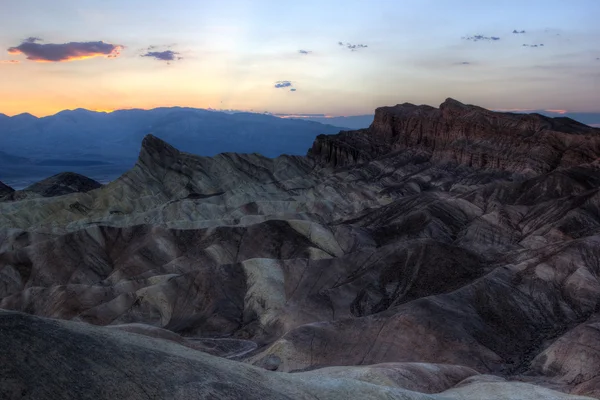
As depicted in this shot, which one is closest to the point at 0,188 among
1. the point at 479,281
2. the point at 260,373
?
the point at 479,281

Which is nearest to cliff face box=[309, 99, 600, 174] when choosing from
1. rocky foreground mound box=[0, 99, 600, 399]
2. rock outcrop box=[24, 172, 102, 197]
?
rocky foreground mound box=[0, 99, 600, 399]

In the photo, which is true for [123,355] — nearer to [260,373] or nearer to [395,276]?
[260,373]

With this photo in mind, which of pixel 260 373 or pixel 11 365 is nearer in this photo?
pixel 11 365

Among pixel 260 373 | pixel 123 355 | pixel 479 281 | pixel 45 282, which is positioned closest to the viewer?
pixel 123 355

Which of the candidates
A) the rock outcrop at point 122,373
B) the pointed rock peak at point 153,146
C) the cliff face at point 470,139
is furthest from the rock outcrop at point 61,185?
the rock outcrop at point 122,373

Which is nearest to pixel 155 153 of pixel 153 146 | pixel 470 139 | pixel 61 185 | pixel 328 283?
pixel 153 146

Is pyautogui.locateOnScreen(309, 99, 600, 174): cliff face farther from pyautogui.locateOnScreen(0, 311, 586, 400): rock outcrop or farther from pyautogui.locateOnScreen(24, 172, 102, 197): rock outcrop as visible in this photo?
pyautogui.locateOnScreen(0, 311, 586, 400): rock outcrop

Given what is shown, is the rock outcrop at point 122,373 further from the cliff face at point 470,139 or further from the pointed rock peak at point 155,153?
the pointed rock peak at point 155,153
